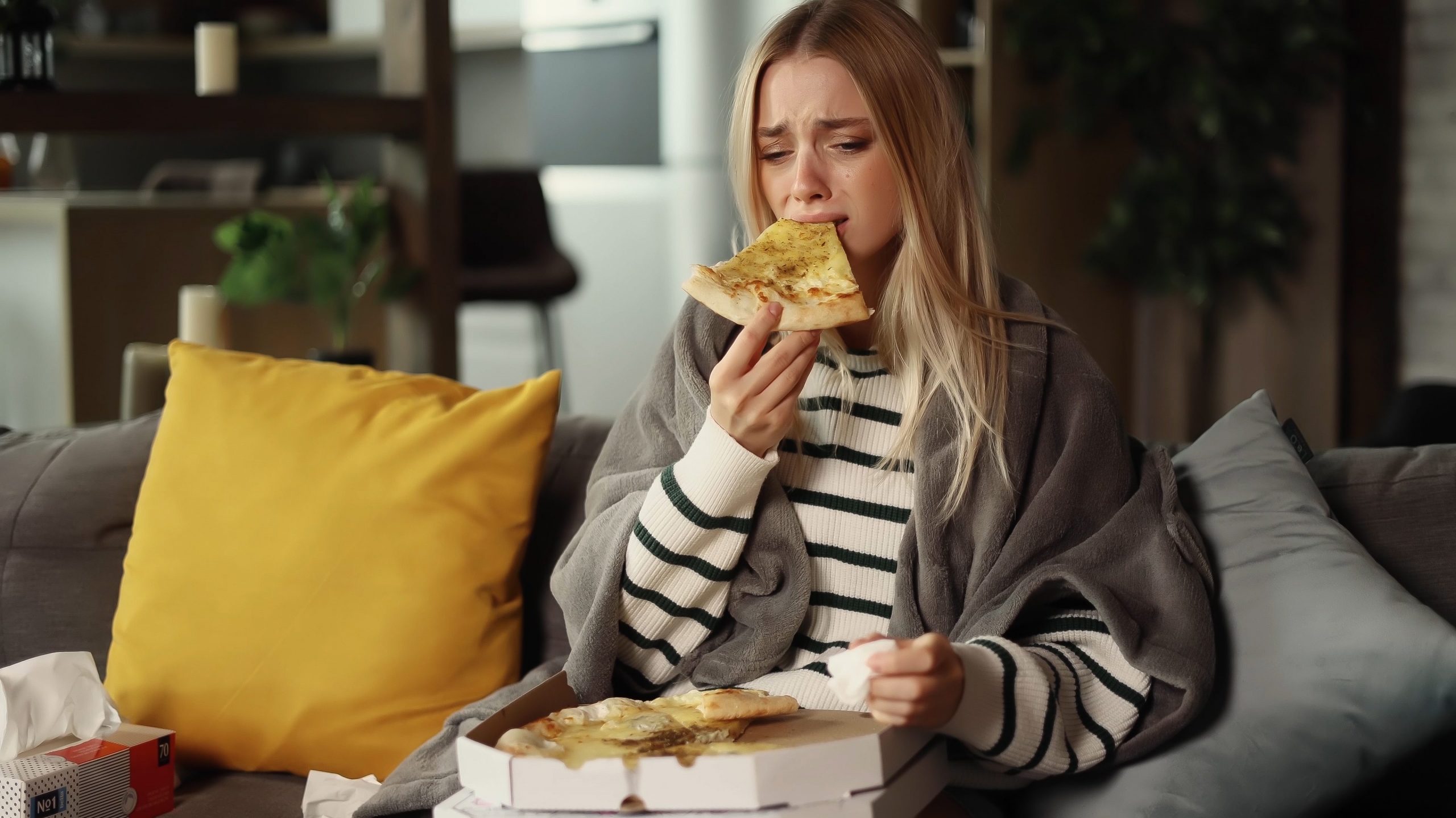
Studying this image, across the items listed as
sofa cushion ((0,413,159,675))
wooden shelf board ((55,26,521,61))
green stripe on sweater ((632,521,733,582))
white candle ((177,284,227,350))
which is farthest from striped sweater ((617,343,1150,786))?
wooden shelf board ((55,26,521,61))

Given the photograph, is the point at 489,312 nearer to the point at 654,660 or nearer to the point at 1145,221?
the point at 1145,221

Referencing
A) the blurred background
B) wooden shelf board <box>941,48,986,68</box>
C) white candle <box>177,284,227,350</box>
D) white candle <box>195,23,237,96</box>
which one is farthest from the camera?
wooden shelf board <box>941,48,986,68</box>

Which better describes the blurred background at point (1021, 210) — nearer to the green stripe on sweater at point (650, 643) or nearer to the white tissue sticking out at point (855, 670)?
the green stripe on sweater at point (650, 643)

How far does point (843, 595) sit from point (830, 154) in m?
0.45

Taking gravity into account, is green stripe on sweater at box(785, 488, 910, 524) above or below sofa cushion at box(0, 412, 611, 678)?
→ above

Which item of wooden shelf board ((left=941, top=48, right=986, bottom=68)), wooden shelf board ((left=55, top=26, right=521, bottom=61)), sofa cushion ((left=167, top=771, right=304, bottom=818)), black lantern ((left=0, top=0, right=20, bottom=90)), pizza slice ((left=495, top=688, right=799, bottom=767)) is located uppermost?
wooden shelf board ((left=55, top=26, right=521, bottom=61))

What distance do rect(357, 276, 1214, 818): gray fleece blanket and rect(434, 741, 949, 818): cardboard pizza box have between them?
0.22 m

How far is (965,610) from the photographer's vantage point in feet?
4.56

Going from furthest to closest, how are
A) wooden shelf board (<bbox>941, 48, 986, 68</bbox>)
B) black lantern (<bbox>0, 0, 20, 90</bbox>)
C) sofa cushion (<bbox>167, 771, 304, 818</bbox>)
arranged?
1. wooden shelf board (<bbox>941, 48, 986, 68</bbox>)
2. black lantern (<bbox>0, 0, 20, 90</bbox>)
3. sofa cushion (<bbox>167, 771, 304, 818</bbox>)

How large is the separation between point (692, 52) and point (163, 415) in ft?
11.2

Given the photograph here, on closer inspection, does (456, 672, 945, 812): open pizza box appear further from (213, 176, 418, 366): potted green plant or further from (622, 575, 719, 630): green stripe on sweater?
(213, 176, 418, 366): potted green plant

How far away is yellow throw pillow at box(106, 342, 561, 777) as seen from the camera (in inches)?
62.7

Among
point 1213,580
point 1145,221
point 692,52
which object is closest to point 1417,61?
point 1145,221

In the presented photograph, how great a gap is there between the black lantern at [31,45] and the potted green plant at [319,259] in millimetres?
453
